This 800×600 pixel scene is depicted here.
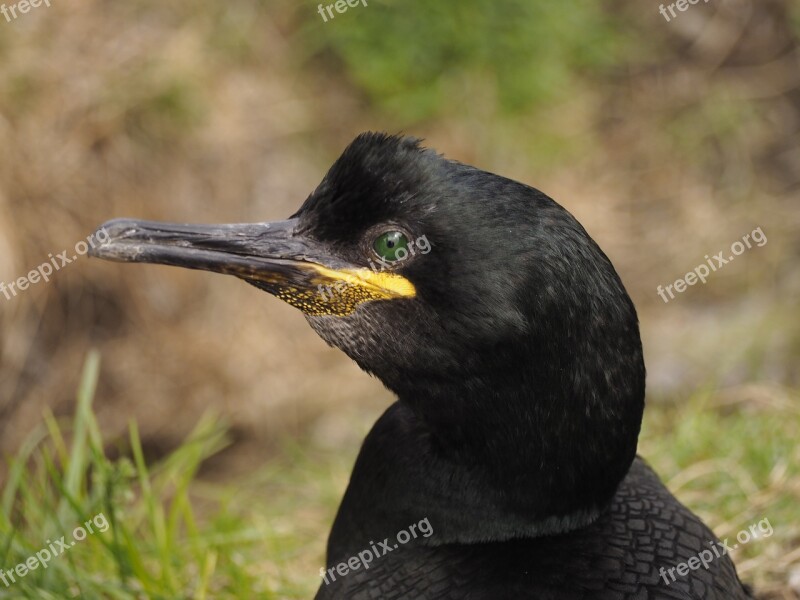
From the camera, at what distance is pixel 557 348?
1.98 meters

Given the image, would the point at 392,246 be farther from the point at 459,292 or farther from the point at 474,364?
the point at 474,364

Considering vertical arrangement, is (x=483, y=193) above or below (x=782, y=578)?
above

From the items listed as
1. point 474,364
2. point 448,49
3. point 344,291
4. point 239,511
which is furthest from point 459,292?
point 448,49

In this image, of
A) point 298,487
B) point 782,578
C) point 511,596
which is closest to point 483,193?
point 511,596

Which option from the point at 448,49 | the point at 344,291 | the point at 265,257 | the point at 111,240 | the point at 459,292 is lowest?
the point at 459,292

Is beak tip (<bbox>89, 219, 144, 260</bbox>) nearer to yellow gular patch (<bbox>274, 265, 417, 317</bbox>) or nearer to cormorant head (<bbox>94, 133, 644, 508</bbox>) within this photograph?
cormorant head (<bbox>94, 133, 644, 508</bbox>)

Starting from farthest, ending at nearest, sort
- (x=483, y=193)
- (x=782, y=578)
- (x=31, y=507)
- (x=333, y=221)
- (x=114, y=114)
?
1. (x=114, y=114)
2. (x=31, y=507)
3. (x=782, y=578)
4. (x=333, y=221)
5. (x=483, y=193)

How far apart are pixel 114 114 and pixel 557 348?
4.26 metres

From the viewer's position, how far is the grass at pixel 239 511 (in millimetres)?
2895

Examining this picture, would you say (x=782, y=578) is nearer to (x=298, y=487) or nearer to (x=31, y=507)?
(x=298, y=487)

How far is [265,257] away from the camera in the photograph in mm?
2131

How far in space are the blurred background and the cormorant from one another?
2.44 meters

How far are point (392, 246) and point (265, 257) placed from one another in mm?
297

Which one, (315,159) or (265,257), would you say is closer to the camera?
(265,257)
